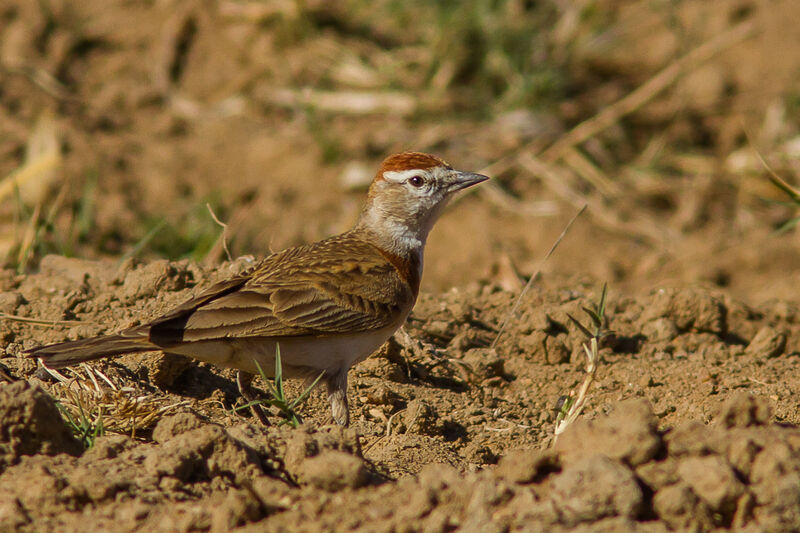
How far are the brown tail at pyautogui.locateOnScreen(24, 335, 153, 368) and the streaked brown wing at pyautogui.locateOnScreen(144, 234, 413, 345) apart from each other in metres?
0.08

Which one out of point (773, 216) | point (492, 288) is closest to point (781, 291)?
point (773, 216)

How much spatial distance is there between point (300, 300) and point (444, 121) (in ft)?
17.8

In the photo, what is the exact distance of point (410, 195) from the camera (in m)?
5.96

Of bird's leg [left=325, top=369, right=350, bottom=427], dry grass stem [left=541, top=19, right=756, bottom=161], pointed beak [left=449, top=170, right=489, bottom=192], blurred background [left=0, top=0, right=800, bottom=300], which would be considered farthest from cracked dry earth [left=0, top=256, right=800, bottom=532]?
dry grass stem [left=541, top=19, right=756, bottom=161]

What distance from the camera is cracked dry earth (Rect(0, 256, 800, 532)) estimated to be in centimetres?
320

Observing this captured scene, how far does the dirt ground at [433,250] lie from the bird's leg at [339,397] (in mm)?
170

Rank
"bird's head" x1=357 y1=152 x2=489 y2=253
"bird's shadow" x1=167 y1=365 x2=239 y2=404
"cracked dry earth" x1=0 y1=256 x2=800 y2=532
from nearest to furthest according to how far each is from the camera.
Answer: "cracked dry earth" x1=0 y1=256 x2=800 y2=532
"bird's shadow" x1=167 y1=365 x2=239 y2=404
"bird's head" x1=357 y1=152 x2=489 y2=253

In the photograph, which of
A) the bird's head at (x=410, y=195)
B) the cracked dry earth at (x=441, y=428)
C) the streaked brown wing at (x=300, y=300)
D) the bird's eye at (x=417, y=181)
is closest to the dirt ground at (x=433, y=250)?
the cracked dry earth at (x=441, y=428)

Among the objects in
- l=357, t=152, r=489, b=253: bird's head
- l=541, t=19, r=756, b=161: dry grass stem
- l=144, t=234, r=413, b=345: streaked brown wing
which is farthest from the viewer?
l=541, t=19, r=756, b=161: dry grass stem

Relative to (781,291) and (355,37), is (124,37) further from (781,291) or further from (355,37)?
(781,291)

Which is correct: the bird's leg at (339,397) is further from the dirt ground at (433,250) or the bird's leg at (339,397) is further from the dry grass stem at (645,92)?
the dry grass stem at (645,92)

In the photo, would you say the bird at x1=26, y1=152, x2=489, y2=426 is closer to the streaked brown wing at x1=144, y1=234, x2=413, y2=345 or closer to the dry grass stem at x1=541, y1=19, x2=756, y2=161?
the streaked brown wing at x1=144, y1=234, x2=413, y2=345

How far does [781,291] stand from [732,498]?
535 cm

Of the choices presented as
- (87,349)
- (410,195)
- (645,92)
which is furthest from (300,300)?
(645,92)
